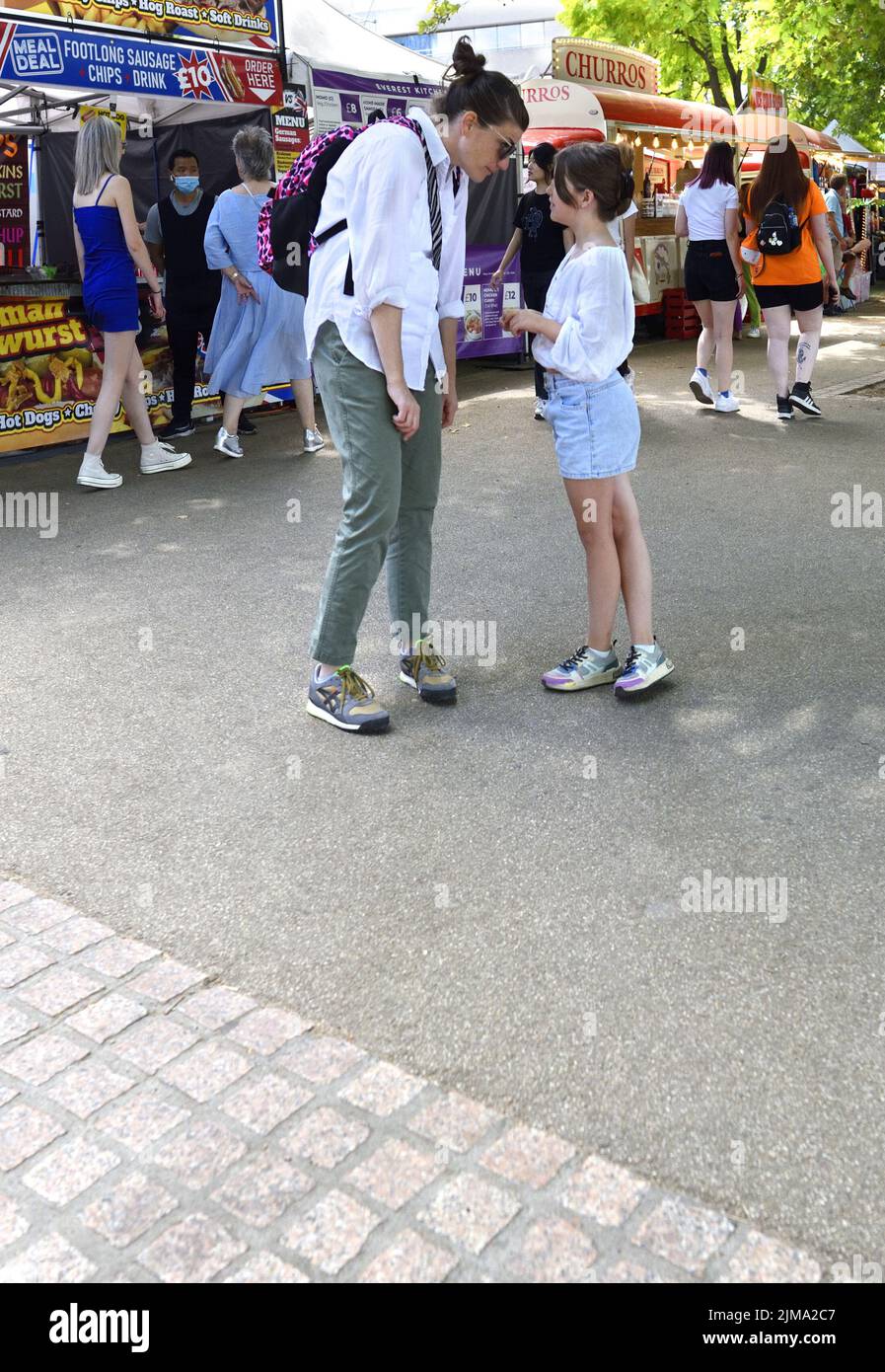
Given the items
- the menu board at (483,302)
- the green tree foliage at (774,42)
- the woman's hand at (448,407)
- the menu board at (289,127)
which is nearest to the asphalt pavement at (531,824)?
the woman's hand at (448,407)

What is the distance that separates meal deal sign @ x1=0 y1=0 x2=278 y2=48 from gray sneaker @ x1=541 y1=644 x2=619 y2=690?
6.58 metres

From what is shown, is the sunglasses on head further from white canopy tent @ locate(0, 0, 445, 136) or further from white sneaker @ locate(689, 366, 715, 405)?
white canopy tent @ locate(0, 0, 445, 136)

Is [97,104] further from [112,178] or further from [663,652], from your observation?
[663,652]

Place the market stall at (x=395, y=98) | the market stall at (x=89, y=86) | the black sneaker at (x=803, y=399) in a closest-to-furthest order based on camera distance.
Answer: the market stall at (x=89, y=86), the black sneaker at (x=803, y=399), the market stall at (x=395, y=98)

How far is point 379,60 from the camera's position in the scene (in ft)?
43.6

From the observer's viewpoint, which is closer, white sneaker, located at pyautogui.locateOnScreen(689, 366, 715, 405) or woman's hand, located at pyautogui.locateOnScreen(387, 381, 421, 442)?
woman's hand, located at pyautogui.locateOnScreen(387, 381, 421, 442)

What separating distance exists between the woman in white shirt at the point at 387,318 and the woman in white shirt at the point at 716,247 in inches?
243

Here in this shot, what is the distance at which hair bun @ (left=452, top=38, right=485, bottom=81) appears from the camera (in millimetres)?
3834

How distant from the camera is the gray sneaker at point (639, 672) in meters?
4.49

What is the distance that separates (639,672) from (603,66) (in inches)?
573

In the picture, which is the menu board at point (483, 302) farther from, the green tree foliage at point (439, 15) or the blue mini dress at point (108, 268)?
the green tree foliage at point (439, 15)

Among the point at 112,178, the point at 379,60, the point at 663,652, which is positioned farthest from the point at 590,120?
the point at 663,652

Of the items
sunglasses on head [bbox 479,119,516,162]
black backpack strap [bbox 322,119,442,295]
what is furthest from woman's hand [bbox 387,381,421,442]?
sunglasses on head [bbox 479,119,516,162]

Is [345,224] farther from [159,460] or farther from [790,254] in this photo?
[790,254]
